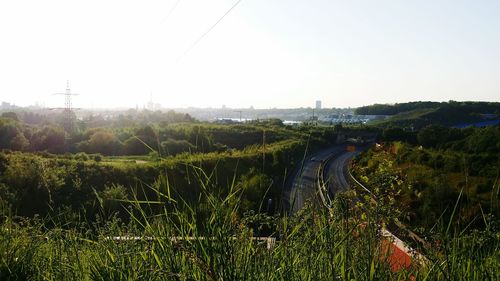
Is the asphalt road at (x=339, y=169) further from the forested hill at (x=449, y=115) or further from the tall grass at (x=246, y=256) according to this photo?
the forested hill at (x=449, y=115)

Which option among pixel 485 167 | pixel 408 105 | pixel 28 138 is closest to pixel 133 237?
pixel 485 167

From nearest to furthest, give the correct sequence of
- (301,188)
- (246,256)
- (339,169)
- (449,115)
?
(246,256), (301,188), (339,169), (449,115)

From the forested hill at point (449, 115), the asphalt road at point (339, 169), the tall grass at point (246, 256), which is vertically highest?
the tall grass at point (246, 256)

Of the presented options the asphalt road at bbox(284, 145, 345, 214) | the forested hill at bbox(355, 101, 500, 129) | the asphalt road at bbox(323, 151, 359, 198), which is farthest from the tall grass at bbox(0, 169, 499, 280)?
the forested hill at bbox(355, 101, 500, 129)

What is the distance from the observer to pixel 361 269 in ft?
7.66

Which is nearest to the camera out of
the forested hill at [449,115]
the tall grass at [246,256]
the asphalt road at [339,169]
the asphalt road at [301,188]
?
the tall grass at [246,256]

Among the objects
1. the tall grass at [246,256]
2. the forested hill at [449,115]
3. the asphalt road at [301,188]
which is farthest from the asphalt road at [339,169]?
the forested hill at [449,115]

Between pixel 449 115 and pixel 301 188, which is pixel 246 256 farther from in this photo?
pixel 449 115

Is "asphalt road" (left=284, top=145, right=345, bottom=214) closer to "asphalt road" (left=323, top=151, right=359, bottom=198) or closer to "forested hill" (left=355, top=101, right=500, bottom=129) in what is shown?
"asphalt road" (left=323, top=151, right=359, bottom=198)

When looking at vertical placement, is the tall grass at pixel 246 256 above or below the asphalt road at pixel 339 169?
above

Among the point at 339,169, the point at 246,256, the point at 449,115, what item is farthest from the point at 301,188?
the point at 449,115

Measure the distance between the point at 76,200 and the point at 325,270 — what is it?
2089cm

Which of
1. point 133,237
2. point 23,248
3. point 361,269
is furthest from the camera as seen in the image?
point 23,248

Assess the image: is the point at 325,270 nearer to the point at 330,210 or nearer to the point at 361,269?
the point at 361,269
